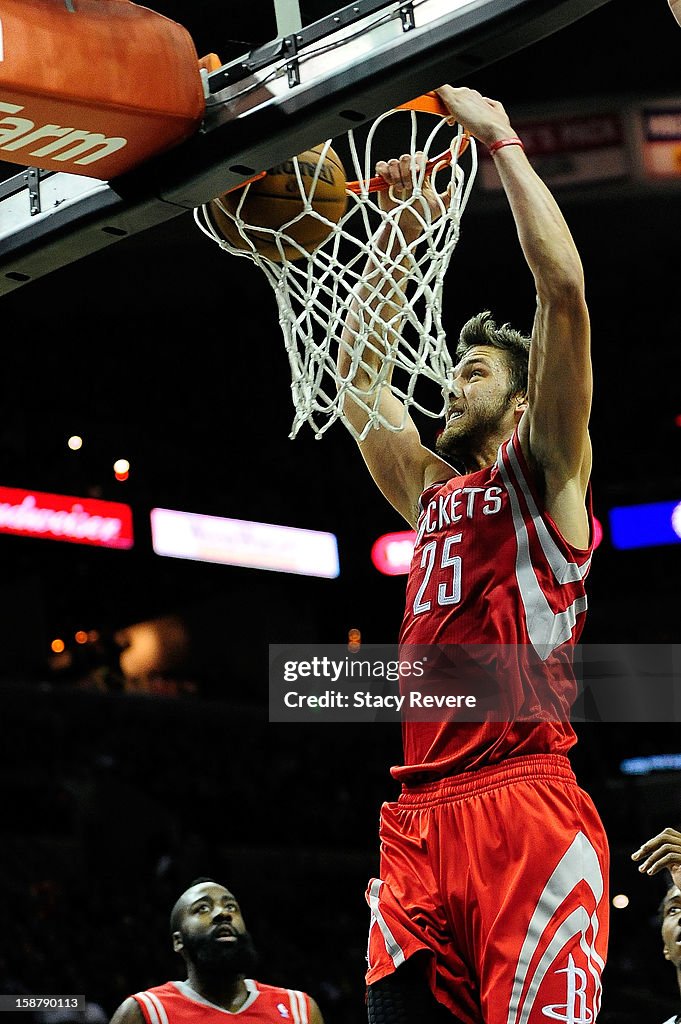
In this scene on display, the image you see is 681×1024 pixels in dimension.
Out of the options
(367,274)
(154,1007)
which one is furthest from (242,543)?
(367,274)

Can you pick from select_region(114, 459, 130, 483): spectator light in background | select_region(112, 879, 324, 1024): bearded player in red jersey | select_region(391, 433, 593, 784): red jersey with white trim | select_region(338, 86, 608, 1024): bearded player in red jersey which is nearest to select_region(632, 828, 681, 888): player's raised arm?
select_region(338, 86, 608, 1024): bearded player in red jersey

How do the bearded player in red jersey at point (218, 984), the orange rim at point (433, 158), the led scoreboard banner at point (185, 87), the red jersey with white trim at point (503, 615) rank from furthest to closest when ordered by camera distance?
the bearded player in red jersey at point (218, 984)
the orange rim at point (433, 158)
the red jersey with white trim at point (503, 615)
the led scoreboard banner at point (185, 87)

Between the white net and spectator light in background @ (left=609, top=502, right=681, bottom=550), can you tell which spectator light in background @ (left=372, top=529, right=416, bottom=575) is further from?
the white net

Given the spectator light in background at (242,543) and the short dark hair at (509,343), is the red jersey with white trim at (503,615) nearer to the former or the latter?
the short dark hair at (509,343)

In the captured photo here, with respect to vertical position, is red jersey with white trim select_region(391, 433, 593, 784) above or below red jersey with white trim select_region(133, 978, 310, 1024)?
above

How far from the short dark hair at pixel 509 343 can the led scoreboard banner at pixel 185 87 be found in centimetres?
69

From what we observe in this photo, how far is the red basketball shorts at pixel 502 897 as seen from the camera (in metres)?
2.66

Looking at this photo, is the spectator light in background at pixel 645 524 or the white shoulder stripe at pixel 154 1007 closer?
the white shoulder stripe at pixel 154 1007

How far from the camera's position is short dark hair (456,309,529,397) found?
323cm

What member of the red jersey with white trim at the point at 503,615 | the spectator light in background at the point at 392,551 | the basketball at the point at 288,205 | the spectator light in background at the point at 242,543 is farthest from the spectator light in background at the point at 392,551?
the red jersey with white trim at the point at 503,615

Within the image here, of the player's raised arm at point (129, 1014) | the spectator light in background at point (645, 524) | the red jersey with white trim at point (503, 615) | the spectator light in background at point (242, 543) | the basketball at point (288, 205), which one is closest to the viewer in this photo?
the red jersey with white trim at point (503, 615)

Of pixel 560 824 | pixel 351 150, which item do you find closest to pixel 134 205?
pixel 351 150

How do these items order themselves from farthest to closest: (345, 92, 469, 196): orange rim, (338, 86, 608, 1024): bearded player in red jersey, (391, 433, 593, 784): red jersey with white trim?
(345, 92, 469, 196): orange rim, (391, 433, 593, 784): red jersey with white trim, (338, 86, 608, 1024): bearded player in red jersey

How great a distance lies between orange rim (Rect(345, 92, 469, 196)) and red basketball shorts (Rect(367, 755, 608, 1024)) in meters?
1.47
